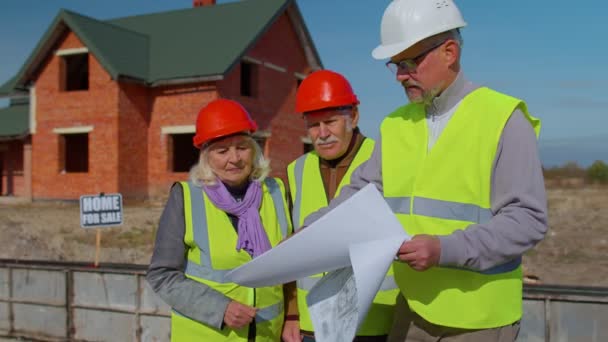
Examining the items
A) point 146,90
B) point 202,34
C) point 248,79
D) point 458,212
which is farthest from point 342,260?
point 202,34

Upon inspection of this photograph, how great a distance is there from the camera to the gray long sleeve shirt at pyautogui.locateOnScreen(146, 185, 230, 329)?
8.85ft

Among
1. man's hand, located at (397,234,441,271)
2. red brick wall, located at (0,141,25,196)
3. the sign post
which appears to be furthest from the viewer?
red brick wall, located at (0,141,25,196)

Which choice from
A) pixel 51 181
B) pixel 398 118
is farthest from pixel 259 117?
pixel 398 118

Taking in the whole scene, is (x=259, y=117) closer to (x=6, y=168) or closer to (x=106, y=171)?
(x=106, y=171)

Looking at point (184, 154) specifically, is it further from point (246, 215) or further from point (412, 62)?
point (412, 62)

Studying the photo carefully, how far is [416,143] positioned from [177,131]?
1756 cm

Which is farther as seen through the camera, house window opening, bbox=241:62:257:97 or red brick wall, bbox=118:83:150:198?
house window opening, bbox=241:62:257:97

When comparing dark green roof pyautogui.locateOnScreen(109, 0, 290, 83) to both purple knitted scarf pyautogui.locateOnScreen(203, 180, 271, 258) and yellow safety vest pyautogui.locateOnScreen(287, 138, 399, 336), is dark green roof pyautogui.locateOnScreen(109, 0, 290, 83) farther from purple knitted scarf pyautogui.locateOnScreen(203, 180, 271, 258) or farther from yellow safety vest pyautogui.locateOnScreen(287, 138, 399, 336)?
purple knitted scarf pyautogui.locateOnScreen(203, 180, 271, 258)

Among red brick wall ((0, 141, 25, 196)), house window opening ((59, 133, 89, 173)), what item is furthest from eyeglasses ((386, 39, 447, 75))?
house window opening ((59, 133, 89, 173))

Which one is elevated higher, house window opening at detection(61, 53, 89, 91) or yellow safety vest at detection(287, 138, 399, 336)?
house window opening at detection(61, 53, 89, 91)

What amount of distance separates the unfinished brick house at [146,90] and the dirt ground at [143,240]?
1779 mm

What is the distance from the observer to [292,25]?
74.3ft

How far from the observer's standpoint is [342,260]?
1950mm

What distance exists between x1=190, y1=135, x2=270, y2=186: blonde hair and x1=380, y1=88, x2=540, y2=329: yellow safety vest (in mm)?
1077
